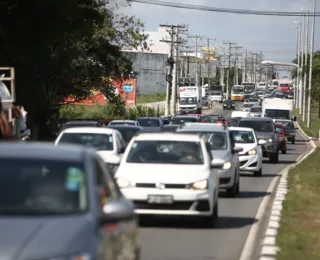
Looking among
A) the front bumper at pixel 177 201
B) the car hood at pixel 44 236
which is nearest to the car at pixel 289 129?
the front bumper at pixel 177 201

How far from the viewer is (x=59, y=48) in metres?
48.4

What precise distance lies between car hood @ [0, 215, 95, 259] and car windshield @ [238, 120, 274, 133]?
34475 mm

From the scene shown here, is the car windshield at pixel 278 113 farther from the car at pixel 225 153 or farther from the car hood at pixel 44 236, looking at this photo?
the car hood at pixel 44 236

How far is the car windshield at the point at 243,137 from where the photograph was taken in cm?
3198

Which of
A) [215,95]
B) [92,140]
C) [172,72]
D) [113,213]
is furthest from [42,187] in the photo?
[215,95]

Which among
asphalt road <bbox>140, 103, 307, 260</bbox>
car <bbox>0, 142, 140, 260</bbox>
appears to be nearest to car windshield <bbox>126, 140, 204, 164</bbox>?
asphalt road <bbox>140, 103, 307, 260</bbox>

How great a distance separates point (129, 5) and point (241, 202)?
42.4m

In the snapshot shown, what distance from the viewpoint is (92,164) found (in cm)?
855

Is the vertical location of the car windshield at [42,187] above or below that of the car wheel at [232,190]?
above

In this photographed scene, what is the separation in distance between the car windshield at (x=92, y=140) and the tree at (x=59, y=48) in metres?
12.7

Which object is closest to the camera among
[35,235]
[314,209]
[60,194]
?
[35,235]

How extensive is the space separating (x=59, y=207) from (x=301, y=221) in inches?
424

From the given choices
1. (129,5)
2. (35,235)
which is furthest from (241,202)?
(129,5)

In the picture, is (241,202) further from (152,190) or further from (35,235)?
(35,235)
